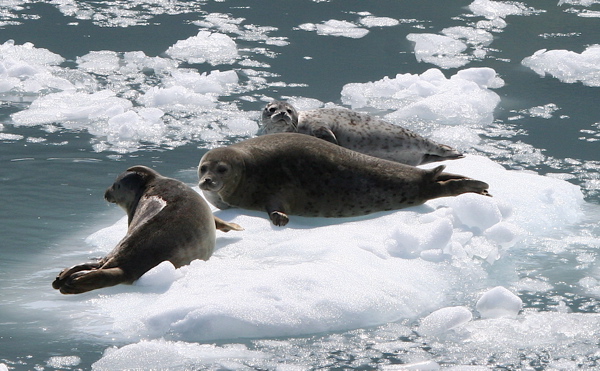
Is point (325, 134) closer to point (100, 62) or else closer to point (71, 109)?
point (71, 109)

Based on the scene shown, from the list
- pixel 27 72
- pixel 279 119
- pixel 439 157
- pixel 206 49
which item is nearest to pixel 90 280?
pixel 279 119

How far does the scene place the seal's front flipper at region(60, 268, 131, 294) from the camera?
13.4 feet

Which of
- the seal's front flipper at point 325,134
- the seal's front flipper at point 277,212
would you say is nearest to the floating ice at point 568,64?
the seal's front flipper at point 325,134

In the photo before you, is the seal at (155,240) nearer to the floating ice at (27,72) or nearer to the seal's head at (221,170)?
the seal's head at (221,170)

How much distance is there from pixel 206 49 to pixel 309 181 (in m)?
4.69

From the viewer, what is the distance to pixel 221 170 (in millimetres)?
5012

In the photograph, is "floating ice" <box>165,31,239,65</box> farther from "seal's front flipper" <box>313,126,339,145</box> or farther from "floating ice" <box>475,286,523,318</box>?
"floating ice" <box>475,286,523,318</box>

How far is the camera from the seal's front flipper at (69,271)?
4.15 metres

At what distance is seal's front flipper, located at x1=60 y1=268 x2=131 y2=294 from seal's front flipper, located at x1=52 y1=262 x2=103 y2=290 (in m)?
0.03

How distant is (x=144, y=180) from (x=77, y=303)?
1.01 meters

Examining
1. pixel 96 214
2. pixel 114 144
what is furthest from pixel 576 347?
pixel 114 144

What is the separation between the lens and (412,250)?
15.2 ft

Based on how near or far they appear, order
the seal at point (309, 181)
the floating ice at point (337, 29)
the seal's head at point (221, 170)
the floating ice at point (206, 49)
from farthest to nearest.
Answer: the floating ice at point (337, 29) < the floating ice at point (206, 49) < the seal at point (309, 181) < the seal's head at point (221, 170)

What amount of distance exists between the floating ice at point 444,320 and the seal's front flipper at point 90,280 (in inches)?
52.5
